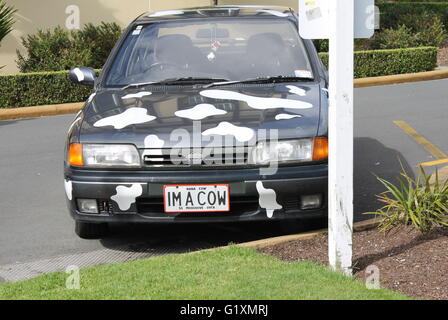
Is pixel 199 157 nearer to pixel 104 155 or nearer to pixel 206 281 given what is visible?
pixel 104 155

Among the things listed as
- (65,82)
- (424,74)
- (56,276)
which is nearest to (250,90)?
(56,276)

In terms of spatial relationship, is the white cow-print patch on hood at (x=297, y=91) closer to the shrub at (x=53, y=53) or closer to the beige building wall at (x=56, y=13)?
the shrub at (x=53, y=53)

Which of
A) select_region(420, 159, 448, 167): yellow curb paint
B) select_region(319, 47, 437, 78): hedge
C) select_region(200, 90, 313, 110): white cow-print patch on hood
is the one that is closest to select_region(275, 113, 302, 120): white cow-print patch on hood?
select_region(200, 90, 313, 110): white cow-print patch on hood

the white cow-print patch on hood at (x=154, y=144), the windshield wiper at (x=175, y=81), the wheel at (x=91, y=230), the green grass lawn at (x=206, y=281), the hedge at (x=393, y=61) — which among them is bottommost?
the hedge at (x=393, y=61)

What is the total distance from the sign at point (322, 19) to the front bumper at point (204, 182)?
1143 mm

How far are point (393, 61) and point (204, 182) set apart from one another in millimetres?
12108

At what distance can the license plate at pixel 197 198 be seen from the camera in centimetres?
588

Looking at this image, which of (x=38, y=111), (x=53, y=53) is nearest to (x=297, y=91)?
(x=38, y=111)

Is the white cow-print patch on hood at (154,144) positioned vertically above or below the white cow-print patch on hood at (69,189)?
above

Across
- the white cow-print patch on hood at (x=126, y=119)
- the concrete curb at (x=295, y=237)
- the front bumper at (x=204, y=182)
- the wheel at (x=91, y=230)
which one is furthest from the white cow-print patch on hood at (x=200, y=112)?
the wheel at (x=91, y=230)

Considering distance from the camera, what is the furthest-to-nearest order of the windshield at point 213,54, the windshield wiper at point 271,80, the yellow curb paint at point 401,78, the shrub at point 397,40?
the shrub at point 397,40, the yellow curb paint at point 401,78, the windshield at point 213,54, the windshield wiper at point 271,80

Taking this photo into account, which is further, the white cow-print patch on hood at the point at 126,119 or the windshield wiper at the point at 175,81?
the windshield wiper at the point at 175,81

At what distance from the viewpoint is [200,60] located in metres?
7.27
